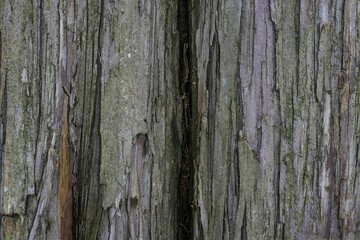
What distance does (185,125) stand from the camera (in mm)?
1513

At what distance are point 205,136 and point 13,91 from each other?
46cm

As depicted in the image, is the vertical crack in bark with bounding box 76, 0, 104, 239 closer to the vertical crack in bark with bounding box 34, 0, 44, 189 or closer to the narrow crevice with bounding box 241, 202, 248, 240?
the vertical crack in bark with bounding box 34, 0, 44, 189

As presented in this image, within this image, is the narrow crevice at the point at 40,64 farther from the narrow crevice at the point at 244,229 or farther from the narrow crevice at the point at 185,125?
the narrow crevice at the point at 244,229

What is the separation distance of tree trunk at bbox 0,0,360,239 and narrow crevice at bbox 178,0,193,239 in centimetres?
6

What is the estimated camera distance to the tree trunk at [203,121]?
1432 mm

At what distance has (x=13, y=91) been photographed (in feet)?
4.72

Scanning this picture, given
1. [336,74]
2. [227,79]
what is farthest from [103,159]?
[336,74]

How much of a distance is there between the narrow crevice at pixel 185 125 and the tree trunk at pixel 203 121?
0.06 meters

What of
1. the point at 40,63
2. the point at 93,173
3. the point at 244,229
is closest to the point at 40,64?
the point at 40,63

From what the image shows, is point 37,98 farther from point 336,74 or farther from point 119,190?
point 336,74

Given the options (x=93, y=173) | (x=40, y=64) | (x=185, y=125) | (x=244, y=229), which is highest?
(x=40, y=64)

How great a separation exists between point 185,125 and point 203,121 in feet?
0.21

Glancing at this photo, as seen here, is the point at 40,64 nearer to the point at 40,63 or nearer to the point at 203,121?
the point at 40,63

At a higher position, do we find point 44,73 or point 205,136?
point 44,73
